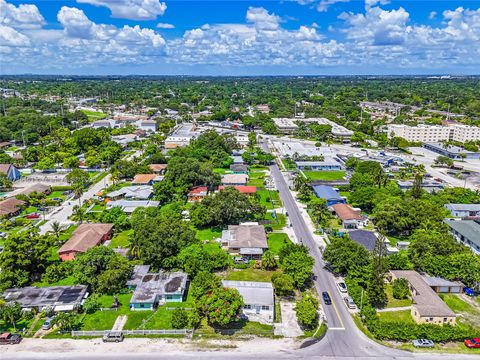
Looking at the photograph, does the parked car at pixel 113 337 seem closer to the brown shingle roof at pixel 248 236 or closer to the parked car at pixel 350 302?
the brown shingle roof at pixel 248 236

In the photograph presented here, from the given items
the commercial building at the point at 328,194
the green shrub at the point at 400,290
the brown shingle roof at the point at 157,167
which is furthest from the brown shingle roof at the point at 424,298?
Result: the brown shingle roof at the point at 157,167

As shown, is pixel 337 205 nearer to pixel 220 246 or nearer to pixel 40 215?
pixel 220 246

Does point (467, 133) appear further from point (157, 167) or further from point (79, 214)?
point (79, 214)

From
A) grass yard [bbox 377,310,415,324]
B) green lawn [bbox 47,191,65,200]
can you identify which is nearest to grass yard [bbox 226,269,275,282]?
grass yard [bbox 377,310,415,324]

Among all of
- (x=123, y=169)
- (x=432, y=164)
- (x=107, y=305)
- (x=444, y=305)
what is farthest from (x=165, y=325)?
(x=432, y=164)

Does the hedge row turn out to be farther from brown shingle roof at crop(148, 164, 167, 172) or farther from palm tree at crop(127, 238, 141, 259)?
brown shingle roof at crop(148, 164, 167, 172)

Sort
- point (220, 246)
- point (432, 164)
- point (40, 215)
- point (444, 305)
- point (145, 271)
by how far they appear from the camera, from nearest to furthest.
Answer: point (444, 305), point (145, 271), point (220, 246), point (40, 215), point (432, 164)
